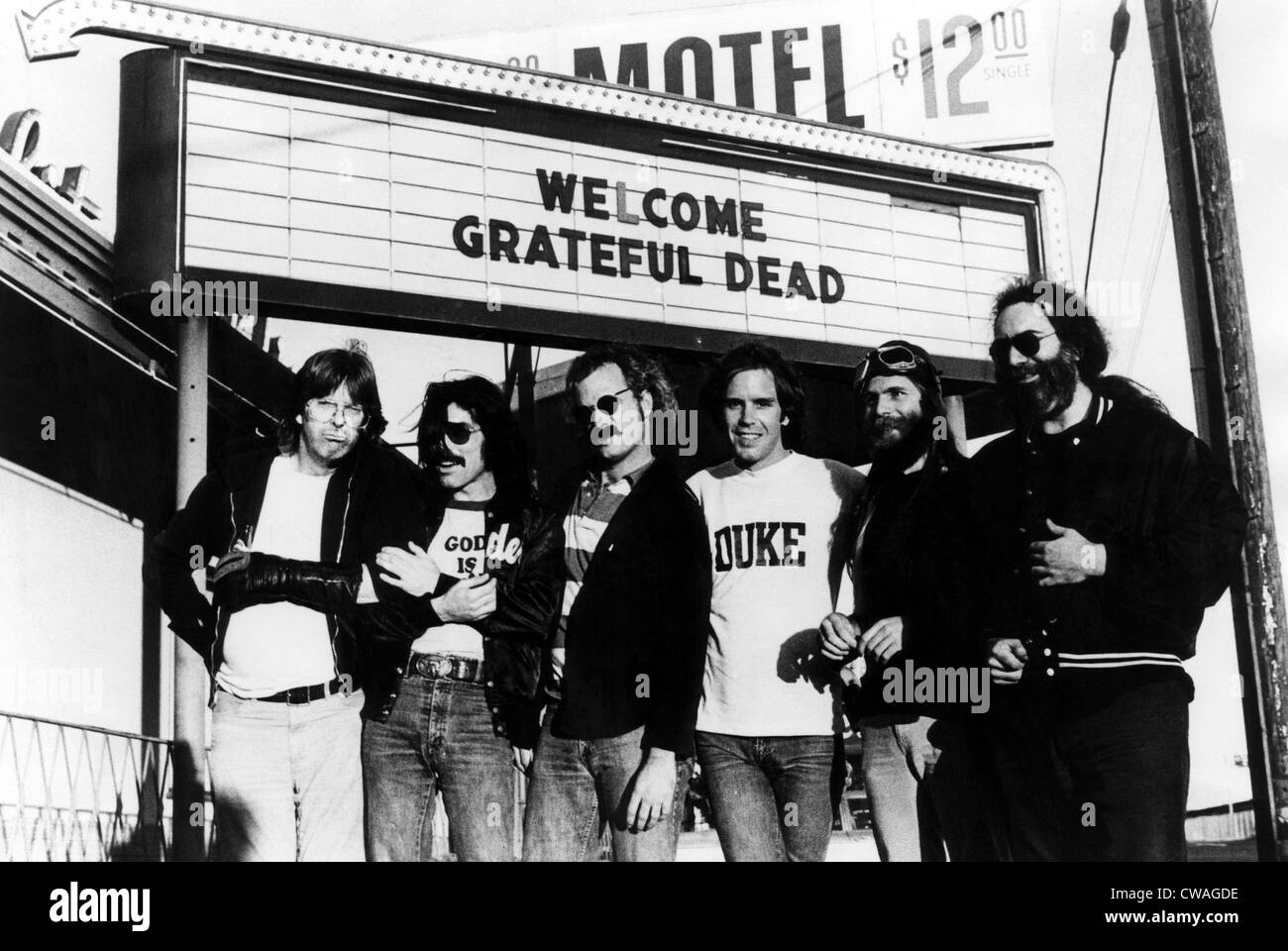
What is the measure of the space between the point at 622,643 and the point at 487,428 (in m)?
0.93

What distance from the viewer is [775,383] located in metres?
4.89

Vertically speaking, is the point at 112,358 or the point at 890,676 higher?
the point at 112,358

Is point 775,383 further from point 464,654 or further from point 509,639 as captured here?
point 464,654

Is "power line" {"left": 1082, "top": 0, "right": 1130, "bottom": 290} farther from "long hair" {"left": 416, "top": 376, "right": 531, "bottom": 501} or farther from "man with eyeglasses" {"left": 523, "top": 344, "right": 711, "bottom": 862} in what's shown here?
"long hair" {"left": 416, "top": 376, "right": 531, "bottom": 501}

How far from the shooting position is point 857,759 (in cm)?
466

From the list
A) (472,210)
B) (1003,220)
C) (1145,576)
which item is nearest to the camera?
(1145,576)

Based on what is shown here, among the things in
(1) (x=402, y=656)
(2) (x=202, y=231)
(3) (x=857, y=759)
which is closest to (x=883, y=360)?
(3) (x=857, y=759)

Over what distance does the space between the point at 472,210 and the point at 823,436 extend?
157 cm

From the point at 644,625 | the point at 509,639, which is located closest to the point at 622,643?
the point at 644,625

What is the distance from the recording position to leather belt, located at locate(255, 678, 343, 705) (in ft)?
15.1

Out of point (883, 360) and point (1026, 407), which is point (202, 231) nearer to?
point (883, 360)

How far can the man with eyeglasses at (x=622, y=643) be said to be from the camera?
179 inches

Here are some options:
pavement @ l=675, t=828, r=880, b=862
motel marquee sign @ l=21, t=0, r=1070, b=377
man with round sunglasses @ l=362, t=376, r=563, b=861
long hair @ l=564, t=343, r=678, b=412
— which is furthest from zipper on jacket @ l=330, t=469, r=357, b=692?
pavement @ l=675, t=828, r=880, b=862

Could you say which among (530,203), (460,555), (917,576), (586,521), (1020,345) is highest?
(530,203)
